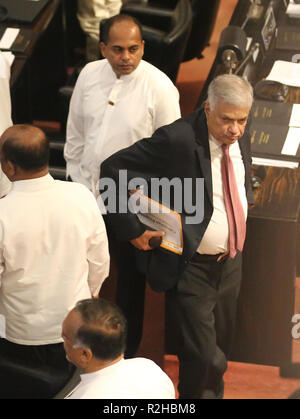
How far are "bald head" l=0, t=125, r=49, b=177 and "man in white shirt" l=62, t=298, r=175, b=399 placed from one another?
24.8 inches

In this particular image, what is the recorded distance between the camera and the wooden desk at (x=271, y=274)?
366cm

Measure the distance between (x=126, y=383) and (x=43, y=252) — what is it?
2.40 ft

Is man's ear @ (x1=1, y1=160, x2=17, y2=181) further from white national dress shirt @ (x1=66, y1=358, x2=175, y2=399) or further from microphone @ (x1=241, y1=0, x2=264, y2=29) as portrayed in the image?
→ microphone @ (x1=241, y1=0, x2=264, y2=29)

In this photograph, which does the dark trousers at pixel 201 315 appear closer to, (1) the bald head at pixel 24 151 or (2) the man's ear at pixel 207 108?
(2) the man's ear at pixel 207 108

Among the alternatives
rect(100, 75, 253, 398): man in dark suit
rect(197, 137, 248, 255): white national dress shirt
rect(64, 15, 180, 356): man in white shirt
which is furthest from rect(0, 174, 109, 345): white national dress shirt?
rect(64, 15, 180, 356): man in white shirt

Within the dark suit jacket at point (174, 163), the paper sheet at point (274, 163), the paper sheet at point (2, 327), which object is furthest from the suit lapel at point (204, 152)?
the paper sheet at point (2, 327)

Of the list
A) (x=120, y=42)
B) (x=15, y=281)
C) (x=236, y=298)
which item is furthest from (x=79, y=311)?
(x=120, y=42)

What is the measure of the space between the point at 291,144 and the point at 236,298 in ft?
3.04

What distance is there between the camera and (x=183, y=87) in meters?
6.50

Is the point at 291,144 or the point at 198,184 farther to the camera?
the point at 291,144

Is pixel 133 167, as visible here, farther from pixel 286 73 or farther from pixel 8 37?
pixel 8 37

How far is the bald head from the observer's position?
2.92m

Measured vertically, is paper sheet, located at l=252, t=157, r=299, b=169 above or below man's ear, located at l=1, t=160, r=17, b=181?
below

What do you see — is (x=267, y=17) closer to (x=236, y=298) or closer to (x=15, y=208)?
(x=236, y=298)
